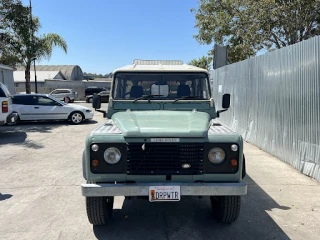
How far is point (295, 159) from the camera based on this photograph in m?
6.70

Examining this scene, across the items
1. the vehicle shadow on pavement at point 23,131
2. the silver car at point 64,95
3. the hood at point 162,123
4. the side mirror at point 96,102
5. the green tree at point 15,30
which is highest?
the green tree at point 15,30

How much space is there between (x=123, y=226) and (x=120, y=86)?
7.01ft

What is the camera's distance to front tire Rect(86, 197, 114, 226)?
3727 millimetres

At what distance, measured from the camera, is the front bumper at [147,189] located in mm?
3398

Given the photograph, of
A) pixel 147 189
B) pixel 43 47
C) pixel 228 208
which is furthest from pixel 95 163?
pixel 43 47

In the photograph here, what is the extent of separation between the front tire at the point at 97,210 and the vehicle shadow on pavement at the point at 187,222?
14 cm

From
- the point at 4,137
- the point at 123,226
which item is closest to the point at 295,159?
the point at 123,226

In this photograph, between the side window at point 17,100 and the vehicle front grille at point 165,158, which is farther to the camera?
the side window at point 17,100

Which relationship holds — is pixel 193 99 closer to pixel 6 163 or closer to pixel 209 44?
pixel 6 163

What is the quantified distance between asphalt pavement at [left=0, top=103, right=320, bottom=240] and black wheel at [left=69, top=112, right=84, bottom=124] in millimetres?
7630

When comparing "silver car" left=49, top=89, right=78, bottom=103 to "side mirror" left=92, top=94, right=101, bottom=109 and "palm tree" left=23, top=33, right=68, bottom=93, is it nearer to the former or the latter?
"palm tree" left=23, top=33, right=68, bottom=93

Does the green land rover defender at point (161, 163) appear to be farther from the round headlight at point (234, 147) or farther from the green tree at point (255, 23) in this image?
the green tree at point (255, 23)

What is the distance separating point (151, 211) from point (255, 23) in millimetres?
15348

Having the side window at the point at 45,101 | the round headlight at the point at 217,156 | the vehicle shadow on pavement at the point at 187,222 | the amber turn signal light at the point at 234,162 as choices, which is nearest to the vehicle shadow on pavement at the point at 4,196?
the vehicle shadow on pavement at the point at 187,222
